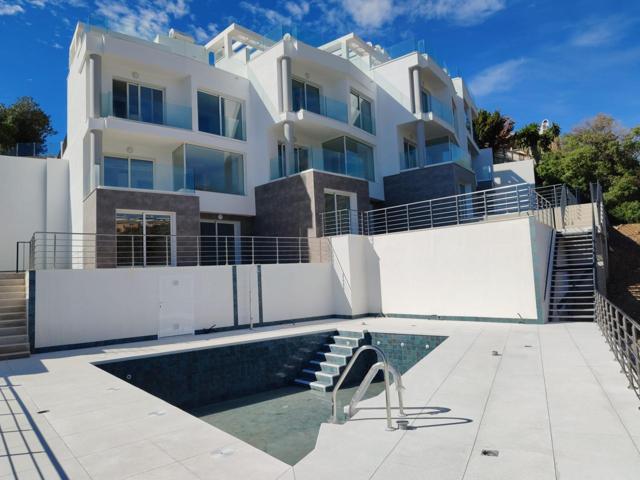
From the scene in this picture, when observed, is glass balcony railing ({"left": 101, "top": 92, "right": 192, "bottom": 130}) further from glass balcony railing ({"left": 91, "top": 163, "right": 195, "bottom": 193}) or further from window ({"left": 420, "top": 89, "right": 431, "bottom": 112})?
window ({"left": 420, "top": 89, "right": 431, "bottom": 112})

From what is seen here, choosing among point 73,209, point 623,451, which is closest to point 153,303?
point 73,209

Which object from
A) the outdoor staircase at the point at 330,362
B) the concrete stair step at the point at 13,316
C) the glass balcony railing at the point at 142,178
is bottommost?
the outdoor staircase at the point at 330,362

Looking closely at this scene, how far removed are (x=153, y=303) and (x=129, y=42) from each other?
9.67m

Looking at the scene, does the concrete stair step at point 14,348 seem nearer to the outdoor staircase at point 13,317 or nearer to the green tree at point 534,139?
the outdoor staircase at point 13,317

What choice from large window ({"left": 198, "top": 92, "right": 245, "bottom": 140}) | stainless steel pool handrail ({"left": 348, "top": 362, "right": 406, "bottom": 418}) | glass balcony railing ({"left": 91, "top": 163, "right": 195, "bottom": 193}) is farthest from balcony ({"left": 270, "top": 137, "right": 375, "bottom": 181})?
stainless steel pool handrail ({"left": 348, "top": 362, "right": 406, "bottom": 418})

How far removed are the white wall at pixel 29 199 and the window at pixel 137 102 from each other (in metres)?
3.65

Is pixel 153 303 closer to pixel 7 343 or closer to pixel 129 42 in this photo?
pixel 7 343

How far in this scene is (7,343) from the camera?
9.39 m

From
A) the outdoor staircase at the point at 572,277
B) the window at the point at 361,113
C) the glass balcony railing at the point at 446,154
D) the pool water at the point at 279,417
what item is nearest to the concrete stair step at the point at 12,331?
the pool water at the point at 279,417

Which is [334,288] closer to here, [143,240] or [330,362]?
[330,362]

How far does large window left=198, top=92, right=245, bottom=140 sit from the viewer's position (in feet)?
55.8

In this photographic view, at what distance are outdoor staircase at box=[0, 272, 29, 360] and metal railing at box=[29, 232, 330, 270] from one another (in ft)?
2.21

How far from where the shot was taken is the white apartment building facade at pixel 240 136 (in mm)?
14547

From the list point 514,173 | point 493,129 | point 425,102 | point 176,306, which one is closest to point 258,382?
point 176,306
